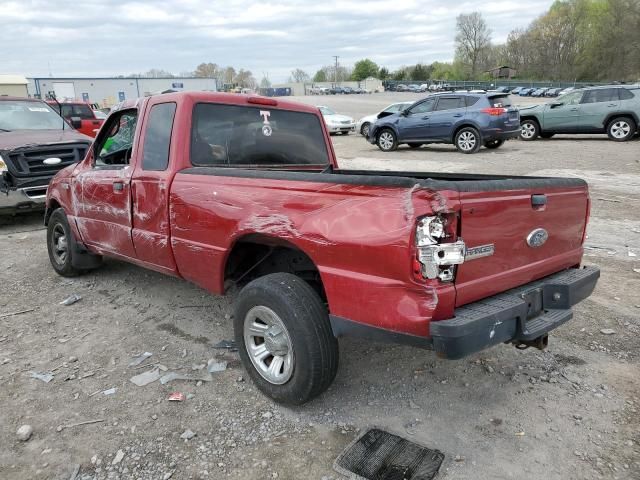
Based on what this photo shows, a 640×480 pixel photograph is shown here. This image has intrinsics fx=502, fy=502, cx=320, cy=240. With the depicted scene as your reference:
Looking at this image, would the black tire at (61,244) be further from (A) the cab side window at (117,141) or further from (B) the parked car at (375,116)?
(B) the parked car at (375,116)

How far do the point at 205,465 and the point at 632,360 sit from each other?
3.00m

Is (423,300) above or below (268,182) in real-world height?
below

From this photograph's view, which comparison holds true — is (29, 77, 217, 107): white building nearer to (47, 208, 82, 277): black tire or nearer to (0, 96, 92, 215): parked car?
(0, 96, 92, 215): parked car

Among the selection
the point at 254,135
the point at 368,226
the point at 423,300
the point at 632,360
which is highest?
the point at 254,135

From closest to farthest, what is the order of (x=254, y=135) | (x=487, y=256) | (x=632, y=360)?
1. (x=487, y=256)
2. (x=632, y=360)
3. (x=254, y=135)

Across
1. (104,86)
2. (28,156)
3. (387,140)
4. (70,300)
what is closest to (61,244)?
(70,300)

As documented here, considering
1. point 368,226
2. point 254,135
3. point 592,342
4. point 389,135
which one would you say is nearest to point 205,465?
point 368,226

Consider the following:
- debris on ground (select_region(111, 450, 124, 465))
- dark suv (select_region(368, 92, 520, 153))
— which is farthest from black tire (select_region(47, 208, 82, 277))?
dark suv (select_region(368, 92, 520, 153))

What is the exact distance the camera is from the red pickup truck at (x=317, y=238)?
2381 mm

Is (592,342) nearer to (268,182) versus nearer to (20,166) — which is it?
(268,182)

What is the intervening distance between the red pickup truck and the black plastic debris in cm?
41

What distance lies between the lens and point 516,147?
16453 mm

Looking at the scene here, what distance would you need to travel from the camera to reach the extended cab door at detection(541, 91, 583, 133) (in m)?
16.7

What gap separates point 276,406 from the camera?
313 centimetres
